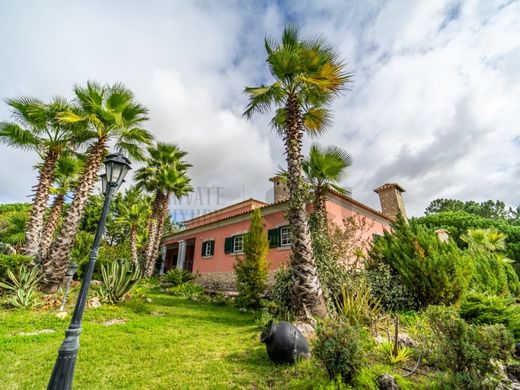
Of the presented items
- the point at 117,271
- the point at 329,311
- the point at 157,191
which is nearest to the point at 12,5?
the point at 117,271

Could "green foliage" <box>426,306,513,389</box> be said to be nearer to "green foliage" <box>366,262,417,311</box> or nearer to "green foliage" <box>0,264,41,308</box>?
"green foliage" <box>366,262,417,311</box>

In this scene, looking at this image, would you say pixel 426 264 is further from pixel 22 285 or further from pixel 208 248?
pixel 22 285

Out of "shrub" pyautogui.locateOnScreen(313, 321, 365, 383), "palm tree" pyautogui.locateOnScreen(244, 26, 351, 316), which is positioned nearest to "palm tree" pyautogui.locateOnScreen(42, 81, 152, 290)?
"palm tree" pyautogui.locateOnScreen(244, 26, 351, 316)

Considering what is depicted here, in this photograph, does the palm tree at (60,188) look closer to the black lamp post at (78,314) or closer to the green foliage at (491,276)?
the black lamp post at (78,314)

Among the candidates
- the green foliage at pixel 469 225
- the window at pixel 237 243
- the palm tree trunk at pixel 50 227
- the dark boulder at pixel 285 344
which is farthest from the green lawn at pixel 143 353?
the green foliage at pixel 469 225

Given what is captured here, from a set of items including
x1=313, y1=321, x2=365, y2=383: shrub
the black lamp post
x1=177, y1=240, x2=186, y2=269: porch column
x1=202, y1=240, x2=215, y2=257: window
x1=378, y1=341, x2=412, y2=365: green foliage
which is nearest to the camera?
the black lamp post

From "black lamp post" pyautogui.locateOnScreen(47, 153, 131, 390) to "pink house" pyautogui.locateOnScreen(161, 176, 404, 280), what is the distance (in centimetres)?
943

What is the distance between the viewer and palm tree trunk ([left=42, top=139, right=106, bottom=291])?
9.49 metres

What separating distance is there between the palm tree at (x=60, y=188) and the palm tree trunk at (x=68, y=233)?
244cm

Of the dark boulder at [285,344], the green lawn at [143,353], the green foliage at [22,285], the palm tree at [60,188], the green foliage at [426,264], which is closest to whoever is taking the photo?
the green lawn at [143,353]

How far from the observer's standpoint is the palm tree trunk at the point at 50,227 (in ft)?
36.3

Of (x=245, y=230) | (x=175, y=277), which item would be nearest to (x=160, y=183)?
(x=175, y=277)

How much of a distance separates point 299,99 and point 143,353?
29.1 feet

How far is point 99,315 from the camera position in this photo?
7.61 meters
